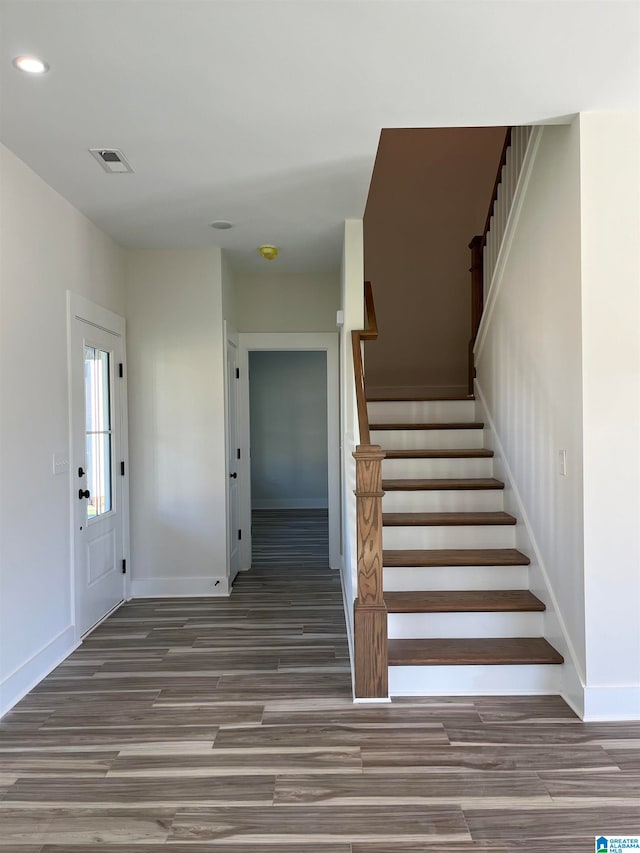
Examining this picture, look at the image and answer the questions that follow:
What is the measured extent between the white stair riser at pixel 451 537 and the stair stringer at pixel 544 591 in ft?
0.29

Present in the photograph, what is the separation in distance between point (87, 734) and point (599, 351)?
9.07 ft

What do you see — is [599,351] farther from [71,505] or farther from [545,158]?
[71,505]

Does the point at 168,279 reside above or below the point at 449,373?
above

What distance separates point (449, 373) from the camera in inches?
229

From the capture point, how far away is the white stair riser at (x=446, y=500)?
145 inches

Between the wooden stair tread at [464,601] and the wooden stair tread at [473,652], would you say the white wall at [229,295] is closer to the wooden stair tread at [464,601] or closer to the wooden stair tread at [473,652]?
the wooden stair tread at [464,601]

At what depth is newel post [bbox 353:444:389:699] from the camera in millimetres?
2719

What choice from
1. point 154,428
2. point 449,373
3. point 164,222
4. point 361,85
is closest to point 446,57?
point 361,85

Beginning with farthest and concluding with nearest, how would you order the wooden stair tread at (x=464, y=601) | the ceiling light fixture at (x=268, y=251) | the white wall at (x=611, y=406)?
the ceiling light fixture at (x=268, y=251) → the wooden stair tread at (x=464, y=601) → the white wall at (x=611, y=406)

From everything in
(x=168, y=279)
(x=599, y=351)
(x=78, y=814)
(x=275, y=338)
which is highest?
(x=168, y=279)

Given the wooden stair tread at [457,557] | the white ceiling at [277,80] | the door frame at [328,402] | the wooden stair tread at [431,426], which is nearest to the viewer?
the white ceiling at [277,80]

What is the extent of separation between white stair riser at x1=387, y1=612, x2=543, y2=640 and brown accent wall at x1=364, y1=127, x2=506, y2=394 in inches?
123

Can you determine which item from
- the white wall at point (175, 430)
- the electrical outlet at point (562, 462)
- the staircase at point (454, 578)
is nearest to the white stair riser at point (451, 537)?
the staircase at point (454, 578)

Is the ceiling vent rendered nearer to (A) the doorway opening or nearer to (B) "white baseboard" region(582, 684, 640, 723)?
(B) "white baseboard" region(582, 684, 640, 723)
